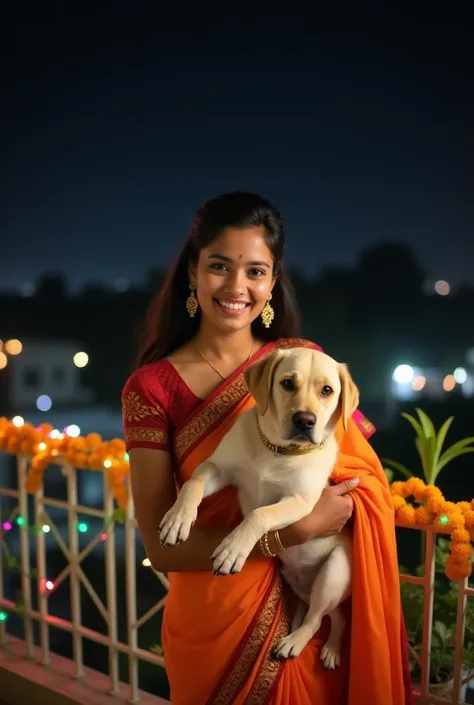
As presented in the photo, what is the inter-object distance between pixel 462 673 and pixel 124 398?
3.93ft

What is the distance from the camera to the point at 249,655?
128 cm

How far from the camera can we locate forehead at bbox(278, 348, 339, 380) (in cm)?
116

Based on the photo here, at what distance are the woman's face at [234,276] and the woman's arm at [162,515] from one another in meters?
0.32

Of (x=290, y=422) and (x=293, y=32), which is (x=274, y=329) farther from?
(x=293, y=32)

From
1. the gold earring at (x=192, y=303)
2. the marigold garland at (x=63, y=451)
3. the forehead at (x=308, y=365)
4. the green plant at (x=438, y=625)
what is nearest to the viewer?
the forehead at (x=308, y=365)

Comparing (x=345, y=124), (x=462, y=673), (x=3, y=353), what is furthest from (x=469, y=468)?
(x=3, y=353)

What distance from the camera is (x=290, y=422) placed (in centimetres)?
111

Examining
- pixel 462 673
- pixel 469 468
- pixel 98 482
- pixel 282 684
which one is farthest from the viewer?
pixel 469 468

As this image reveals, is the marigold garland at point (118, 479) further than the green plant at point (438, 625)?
No

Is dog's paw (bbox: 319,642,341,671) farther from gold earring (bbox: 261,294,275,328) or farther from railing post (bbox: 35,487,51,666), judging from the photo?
railing post (bbox: 35,487,51,666)

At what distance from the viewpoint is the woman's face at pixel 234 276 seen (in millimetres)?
1323

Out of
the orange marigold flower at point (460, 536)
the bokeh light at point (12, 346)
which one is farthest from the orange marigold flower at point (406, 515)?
the bokeh light at point (12, 346)

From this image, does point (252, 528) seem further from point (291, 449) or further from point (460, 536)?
point (460, 536)

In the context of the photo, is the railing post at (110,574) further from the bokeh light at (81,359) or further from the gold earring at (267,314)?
the bokeh light at (81,359)
